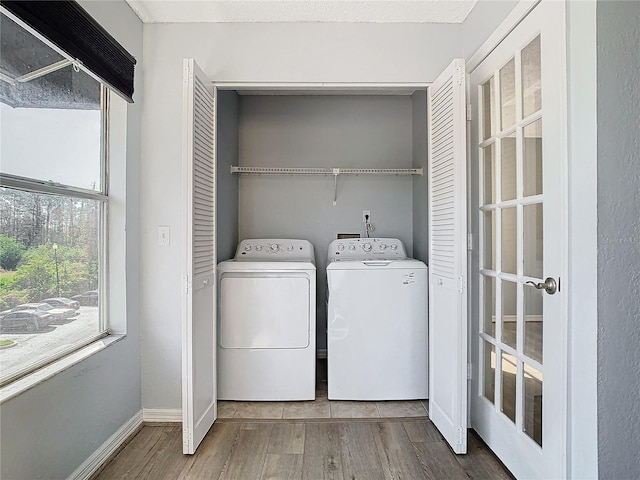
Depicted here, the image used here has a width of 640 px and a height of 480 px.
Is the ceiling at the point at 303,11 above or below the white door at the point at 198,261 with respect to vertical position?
above

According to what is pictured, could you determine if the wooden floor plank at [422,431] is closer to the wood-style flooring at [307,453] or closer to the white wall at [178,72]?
the wood-style flooring at [307,453]

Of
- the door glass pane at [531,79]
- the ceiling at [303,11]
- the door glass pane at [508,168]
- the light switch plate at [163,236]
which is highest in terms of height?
the ceiling at [303,11]

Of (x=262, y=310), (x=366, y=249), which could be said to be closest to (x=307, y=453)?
(x=262, y=310)

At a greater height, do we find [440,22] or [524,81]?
[440,22]

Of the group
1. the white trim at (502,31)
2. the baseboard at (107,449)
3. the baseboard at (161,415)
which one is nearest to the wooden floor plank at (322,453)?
A: the baseboard at (161,415)

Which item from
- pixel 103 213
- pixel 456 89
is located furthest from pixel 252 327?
pixel 456 89

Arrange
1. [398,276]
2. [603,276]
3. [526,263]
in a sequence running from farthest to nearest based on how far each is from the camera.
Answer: [398,276], [526,263], [603,276]

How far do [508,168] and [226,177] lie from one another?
205 centimetres

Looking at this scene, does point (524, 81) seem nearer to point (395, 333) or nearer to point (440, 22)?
point (440, 22)

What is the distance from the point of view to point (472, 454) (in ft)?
6.56

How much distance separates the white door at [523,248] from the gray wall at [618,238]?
121 mm

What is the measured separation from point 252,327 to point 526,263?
1.70 meters

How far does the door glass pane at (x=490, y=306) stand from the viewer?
1.97 meters

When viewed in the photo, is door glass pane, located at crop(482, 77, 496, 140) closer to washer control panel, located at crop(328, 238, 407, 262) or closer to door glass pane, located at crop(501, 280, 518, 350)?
door glass pane, located at crop(501, 280, 518, 350)
